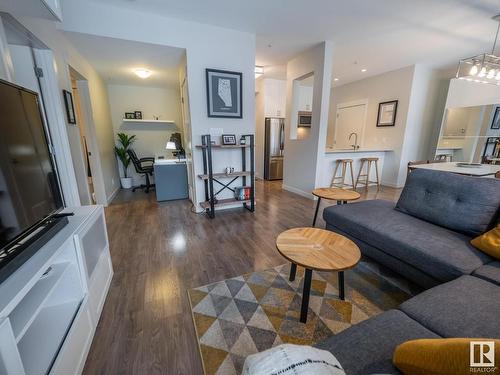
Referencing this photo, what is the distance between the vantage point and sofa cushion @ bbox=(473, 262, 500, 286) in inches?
48.5

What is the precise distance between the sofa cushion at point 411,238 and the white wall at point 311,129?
1.95 m

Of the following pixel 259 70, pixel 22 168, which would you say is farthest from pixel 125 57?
pixel 22 168

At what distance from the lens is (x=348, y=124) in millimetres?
6438

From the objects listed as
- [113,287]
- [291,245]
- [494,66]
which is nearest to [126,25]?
[113,287]

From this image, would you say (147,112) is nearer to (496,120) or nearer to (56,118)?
(56,118)

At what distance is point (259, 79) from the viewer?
19.4 feet

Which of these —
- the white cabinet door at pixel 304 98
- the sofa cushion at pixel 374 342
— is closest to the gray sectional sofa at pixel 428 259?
the sofa cushion at pixel 374 342

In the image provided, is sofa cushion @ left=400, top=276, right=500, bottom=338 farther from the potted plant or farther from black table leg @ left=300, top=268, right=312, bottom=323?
the potted plant

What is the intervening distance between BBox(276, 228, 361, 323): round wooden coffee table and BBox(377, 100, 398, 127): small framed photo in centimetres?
494

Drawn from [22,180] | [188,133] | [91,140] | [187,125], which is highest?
[187,125]

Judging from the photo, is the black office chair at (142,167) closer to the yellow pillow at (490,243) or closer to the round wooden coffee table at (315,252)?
the round wooden coffee table at (315,252)

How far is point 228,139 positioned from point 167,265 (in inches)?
81.3

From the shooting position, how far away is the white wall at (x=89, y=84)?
2.20 m

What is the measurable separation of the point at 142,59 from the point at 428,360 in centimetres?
446
